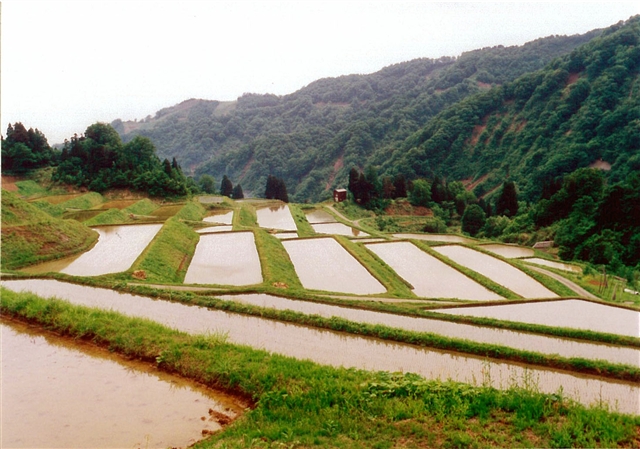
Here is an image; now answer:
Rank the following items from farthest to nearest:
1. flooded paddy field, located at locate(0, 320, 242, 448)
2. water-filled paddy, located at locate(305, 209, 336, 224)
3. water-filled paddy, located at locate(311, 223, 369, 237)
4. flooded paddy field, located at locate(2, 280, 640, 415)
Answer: water-filled paddy, located at locate(305, 209, 336, 224) → water-filled paddy, located at locate(311, 223, 369, 237) → flooded paddy field, located at locate(2, 280, 640, 415) → flooded paddy field, located at locate(0, 320, 242, 448)

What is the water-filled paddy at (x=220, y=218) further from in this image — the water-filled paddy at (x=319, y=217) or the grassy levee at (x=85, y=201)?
the grassy levee at (x=85, y=201)

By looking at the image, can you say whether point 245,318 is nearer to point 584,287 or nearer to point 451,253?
point 451,253

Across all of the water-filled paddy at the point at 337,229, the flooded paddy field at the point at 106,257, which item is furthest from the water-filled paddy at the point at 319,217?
the flooded paddy field at the point at 106,257

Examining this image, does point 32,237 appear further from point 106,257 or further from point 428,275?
point 428,275

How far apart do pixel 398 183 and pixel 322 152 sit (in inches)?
1755

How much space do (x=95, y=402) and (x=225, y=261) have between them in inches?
441

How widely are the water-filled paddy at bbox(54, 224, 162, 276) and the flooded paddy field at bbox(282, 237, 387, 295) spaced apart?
682 centimetres

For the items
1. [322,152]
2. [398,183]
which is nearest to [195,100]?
[322,152]

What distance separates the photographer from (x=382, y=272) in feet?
56.6

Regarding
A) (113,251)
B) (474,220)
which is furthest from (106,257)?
(474,220)

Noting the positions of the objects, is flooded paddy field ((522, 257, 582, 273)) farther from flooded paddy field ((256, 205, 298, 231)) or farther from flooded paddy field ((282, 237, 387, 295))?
flooded paddy field ((256, 205, 298, 231))

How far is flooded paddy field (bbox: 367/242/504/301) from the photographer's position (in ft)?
50.8

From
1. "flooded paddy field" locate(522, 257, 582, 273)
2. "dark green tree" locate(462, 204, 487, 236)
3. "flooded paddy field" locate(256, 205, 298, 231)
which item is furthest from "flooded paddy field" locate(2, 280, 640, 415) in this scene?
"dark green tree" locate(462, 204, 487, 236)

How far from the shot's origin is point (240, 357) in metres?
7.96
